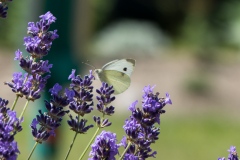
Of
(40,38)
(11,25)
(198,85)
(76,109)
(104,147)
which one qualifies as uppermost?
(11,25)

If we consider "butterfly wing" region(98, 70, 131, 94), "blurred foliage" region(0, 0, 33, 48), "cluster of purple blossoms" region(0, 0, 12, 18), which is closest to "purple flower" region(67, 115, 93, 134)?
"butterfly wing" region(98, 70, 131, 94)

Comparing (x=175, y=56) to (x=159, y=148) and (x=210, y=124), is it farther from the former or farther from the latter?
(x=159, y=148)

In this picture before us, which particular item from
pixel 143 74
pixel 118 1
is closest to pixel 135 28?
pixel 118 1

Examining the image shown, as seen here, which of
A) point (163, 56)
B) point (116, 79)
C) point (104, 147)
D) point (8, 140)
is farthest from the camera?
point (163, 56)

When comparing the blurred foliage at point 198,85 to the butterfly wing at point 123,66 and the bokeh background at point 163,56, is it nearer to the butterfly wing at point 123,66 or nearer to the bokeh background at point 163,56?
the bokeh background at point 163,56

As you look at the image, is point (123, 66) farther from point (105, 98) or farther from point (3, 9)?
point (3, 9)

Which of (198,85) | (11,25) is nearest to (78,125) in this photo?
(198,85)

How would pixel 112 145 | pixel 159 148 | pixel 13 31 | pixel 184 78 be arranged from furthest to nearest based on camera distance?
pixel 13 31, pixel 184 78, pixel 159 148, pixel 112 145
